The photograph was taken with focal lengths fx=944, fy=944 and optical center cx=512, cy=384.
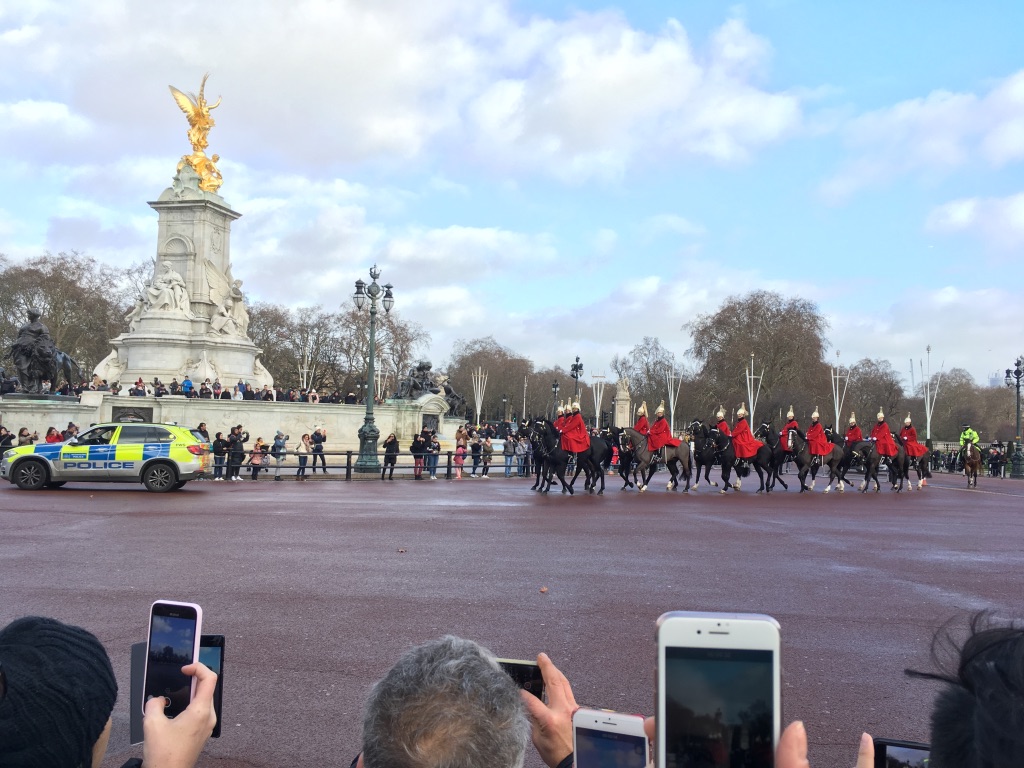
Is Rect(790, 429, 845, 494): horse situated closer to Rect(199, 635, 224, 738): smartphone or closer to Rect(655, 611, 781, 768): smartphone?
Rect(199, 635, 224, 738): smartphone

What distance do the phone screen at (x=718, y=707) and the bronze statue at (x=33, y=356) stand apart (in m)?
33.9

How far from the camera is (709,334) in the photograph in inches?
3408

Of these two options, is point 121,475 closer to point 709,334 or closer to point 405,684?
point 405,684

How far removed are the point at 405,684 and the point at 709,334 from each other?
86.9 m

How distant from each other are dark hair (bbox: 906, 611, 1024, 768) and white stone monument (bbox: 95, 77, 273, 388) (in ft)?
133

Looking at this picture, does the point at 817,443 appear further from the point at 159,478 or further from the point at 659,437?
the point at 159,478

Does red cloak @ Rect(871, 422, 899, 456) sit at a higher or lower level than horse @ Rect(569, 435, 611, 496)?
higher

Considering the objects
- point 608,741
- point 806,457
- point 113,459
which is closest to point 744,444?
point 806,457

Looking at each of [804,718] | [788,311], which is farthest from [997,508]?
[788,311]

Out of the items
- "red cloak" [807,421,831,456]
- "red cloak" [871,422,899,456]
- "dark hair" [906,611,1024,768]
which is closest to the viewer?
"dark hair" [906,611,1024,768]

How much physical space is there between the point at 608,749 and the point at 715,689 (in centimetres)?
50

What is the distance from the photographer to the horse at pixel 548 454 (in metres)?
21.4

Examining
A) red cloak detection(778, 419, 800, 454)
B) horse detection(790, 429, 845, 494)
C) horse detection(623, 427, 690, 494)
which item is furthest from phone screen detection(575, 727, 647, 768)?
red cloak detection(778, 419, 800, 454)

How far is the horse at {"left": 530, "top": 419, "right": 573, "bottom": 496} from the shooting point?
2142 centimetres
